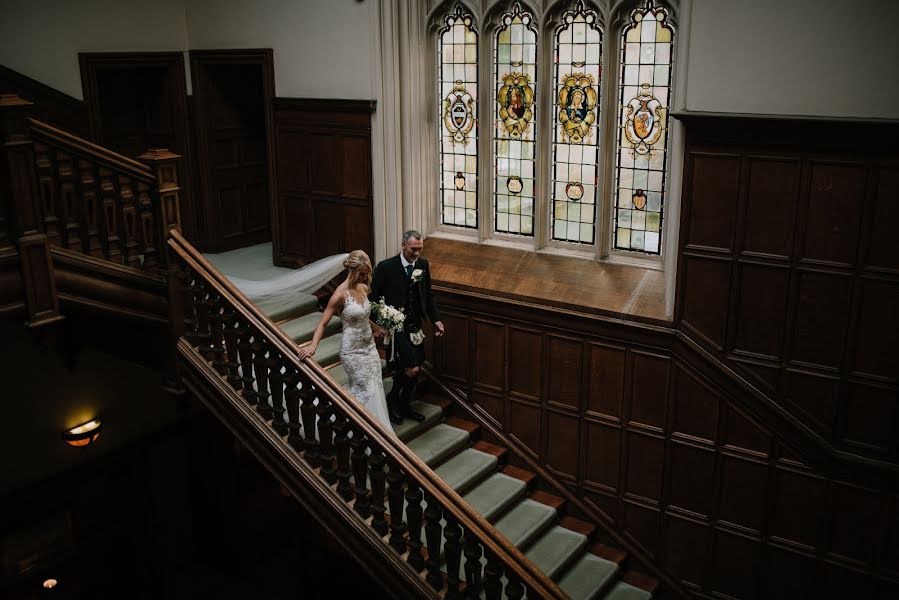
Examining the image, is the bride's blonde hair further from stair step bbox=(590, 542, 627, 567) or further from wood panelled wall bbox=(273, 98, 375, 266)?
stair step bbox=(590, 542, 627, 567)

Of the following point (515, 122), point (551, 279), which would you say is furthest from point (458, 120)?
point (551, 279)

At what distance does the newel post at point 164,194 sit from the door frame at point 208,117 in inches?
118

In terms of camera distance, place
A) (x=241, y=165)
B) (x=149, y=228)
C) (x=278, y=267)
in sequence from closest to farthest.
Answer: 1. (x=149, y=228)
2. (x=278, y=267)
3. (x=241, y=165)

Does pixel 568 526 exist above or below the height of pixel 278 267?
below

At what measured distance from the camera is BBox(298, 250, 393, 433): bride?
639 centimetres

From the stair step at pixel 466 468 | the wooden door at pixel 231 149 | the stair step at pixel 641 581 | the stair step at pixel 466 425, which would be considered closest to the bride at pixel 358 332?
the stair step at pixel 466 468

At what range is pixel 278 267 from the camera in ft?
31.0

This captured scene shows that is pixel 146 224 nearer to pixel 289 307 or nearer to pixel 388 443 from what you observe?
pixel 289 307

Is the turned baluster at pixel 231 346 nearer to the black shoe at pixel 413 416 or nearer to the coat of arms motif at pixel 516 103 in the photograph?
the black shoe at pixel 413 416

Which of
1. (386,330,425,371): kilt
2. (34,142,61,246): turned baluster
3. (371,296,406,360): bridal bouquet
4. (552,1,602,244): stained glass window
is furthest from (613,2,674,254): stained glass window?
(34,142,61,246): turned baluster

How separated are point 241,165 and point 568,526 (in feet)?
18.6

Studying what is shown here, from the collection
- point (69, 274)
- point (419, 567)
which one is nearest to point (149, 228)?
point (69, 274)

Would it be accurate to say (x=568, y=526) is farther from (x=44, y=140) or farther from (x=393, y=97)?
(x=44, y=140)

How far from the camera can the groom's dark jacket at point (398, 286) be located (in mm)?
7230
